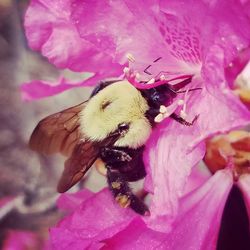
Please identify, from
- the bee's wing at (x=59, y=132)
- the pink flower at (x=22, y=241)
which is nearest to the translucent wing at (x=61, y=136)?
the bee's wing at (x=59, y=132)

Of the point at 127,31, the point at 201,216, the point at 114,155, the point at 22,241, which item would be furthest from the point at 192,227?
the point at 22,241

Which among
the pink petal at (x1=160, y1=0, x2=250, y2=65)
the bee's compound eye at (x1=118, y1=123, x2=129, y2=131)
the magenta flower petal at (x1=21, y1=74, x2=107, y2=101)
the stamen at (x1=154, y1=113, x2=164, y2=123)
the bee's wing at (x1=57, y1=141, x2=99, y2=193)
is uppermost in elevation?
the pink petal at (x1=160, y1=0, x2=250, y2=65)

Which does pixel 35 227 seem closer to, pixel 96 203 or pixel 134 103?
pixel 96 203

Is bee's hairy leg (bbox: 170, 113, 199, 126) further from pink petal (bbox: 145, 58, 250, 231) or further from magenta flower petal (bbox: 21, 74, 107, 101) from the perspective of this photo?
magenta flower petal (bbox: 21, 74, 107, 101)

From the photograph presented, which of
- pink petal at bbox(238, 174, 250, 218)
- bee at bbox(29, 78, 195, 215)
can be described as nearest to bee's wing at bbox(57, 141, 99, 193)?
bee at bbox(29, 78, 195, 215)

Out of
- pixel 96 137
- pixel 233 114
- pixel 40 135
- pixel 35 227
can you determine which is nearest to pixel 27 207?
pixel 35 227

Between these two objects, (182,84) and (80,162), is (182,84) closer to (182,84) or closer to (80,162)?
(182,84)

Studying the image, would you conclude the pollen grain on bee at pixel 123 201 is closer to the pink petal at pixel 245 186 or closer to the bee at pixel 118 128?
the bee at pixel 118 128
